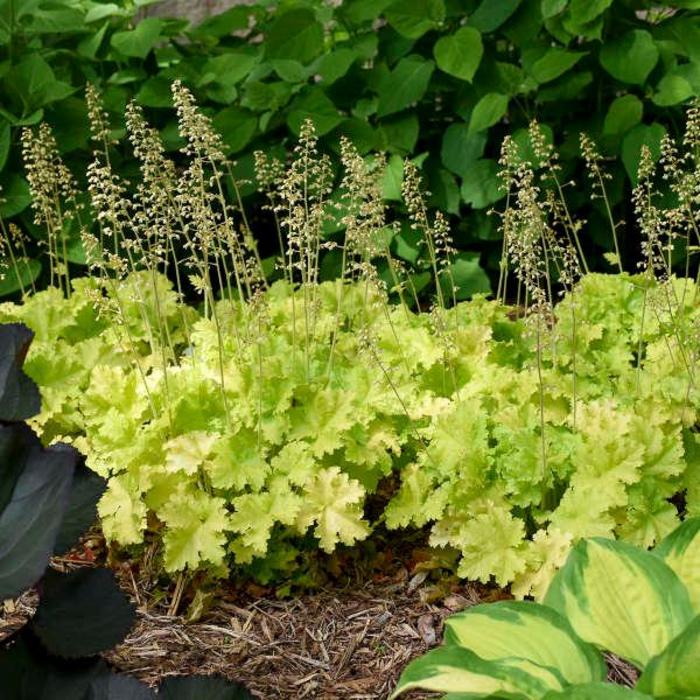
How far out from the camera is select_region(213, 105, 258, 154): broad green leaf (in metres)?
4.38

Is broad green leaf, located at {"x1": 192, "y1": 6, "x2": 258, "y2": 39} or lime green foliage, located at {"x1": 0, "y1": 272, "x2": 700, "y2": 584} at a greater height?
broad green leaf, located at {"x1": 192, "y1": 6, "x2": 258, "y2": 39}

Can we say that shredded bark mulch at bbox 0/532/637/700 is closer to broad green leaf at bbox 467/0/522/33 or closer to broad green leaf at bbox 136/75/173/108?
broad green leaf at bbox 136/75/173/108

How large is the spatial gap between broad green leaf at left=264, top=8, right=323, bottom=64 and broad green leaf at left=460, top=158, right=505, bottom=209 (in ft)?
2.62

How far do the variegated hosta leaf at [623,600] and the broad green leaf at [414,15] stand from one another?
10.1 feet

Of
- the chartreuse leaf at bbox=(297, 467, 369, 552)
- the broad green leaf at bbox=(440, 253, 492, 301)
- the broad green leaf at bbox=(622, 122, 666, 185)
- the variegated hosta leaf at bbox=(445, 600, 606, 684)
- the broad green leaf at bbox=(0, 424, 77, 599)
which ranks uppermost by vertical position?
the broad green leaf at bbox=(0, 424, 77, 599)

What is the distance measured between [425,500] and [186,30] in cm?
288

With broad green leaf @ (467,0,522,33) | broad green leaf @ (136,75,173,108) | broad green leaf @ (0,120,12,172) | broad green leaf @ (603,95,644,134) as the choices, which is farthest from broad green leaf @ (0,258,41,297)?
broad green leaf @ (603,95,644,134)

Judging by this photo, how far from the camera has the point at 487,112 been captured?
4.15 metres

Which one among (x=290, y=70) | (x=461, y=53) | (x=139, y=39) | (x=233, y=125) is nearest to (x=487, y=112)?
(x=461, y=53)

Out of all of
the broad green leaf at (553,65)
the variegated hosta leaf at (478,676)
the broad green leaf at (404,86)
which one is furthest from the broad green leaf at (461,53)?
the variegated hosta leaf at (478,676)

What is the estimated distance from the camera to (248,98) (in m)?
4.38

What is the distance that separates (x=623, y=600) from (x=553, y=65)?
3.03m

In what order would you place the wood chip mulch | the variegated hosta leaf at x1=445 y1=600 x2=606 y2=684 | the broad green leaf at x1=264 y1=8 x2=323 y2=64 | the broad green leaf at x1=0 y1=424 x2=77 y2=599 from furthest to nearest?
the broad green leaf at x1=264 y1=8 x2=323 y2=64 < the wood chip mulch < the variegated hosta leaf at x1=445 y1=600 x2=606 y2=684 < the broad green leaf at x1=0 y1=424 x2=77 y2=599

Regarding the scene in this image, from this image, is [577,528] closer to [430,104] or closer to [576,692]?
[576,692]
